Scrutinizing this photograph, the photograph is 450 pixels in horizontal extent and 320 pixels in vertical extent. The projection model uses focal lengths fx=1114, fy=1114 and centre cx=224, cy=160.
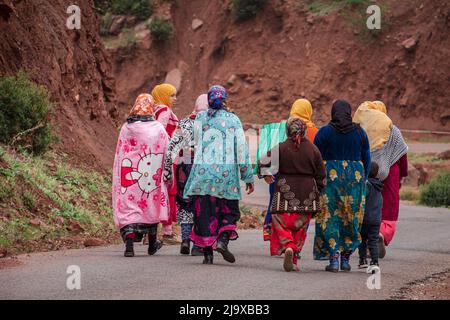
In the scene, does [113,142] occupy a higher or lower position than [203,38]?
lower

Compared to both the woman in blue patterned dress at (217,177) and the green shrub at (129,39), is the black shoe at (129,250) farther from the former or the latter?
the green shrub at (129,39)

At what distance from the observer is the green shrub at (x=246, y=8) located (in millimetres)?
60969

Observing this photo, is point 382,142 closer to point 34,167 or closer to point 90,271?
point 90,271

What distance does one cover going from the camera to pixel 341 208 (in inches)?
500

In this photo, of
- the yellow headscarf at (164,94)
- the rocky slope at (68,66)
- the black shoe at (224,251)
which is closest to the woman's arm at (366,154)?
the black shoe at (224,251)

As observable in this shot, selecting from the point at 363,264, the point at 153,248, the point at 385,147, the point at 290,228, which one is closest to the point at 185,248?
the point at 153,248

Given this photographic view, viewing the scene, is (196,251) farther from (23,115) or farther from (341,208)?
(23,115)

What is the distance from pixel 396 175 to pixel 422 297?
342 centimetres

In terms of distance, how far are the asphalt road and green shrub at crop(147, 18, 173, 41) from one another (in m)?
46.1

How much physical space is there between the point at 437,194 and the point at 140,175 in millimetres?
17472

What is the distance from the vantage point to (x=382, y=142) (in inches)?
535

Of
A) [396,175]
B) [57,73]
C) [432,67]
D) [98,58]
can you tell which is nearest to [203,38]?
[432,67]

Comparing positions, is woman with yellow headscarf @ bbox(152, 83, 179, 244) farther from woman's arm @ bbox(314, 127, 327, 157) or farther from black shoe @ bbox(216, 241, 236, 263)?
woman's arm @ bbox(314, 127, 327, 157)

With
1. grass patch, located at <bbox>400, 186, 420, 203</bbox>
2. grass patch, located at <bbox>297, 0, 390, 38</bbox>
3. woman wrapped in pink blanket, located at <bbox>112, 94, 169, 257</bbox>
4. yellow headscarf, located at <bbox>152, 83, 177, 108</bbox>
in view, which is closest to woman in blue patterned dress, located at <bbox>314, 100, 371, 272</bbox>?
woman wrapped in pink blanket, located at <bbox>112, 94, 169, 257</bbox>
